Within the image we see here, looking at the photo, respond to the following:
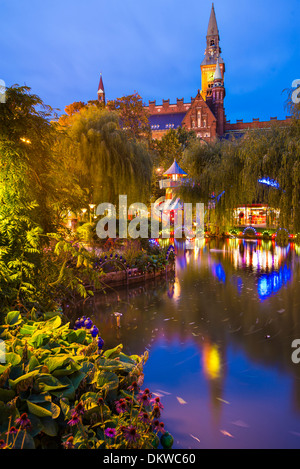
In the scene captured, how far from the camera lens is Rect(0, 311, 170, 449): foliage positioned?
2.06 meters

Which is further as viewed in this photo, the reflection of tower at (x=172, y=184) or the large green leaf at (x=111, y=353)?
the reflection of tower at (x=172, y=184)

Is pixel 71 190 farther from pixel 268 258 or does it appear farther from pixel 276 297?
pixel 268 258

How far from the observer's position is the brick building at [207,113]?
211ft

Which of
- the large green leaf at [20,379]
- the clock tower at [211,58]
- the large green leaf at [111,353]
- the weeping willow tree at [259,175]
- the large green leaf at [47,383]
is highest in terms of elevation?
the clock tower at [211,58]

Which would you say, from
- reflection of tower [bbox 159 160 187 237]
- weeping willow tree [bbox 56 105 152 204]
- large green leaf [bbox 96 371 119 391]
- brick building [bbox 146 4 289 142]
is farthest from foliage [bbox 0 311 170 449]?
brick building [bbox 146 4 289 142]

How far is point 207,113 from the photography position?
6425cm

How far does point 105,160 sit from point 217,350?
32.4 feet

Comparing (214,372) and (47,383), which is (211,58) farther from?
(47,383)

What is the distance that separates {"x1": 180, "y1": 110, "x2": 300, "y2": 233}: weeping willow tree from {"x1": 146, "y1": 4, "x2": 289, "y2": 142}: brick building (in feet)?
145

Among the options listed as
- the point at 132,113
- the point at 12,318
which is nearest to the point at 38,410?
the point at 12,318

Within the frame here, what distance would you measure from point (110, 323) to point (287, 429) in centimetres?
386

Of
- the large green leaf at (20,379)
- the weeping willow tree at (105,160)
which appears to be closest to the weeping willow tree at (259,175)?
the weeping willow tree at (105,160)

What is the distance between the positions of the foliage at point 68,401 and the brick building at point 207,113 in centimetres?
5334

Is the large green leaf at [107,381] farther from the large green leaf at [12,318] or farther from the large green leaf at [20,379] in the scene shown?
the large green leaf at [12,318]
